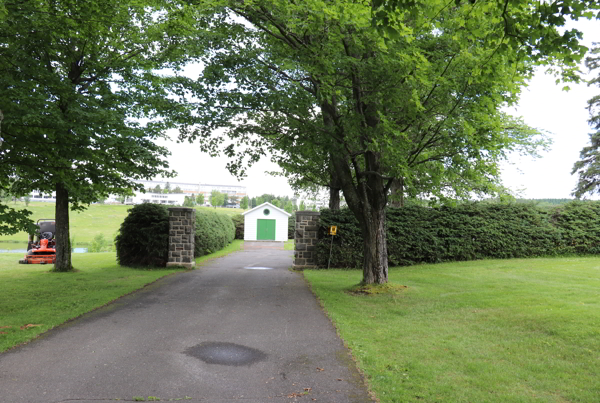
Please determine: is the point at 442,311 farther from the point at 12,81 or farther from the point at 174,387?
the point at 12,81

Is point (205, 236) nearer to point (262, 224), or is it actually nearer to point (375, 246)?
point (375, 246)

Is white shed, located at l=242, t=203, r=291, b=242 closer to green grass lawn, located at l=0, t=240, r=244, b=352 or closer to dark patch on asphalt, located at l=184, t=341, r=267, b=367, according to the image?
green grass lawn, located at l=0, t=240, r=244, b=352

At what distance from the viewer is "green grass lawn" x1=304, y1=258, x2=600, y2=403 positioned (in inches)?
180

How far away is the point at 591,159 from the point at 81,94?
3222 centimetres

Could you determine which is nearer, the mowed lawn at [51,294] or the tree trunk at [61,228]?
the mowed lawn at [51,294]

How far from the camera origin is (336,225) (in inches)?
666

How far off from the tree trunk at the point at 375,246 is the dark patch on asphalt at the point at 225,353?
589 centimetres

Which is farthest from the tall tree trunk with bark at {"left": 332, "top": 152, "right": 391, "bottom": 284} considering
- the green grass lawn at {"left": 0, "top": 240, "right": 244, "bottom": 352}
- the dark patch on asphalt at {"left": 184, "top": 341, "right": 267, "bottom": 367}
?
the green grass lawn at {"left": 0, "top": 240, "right": 244, "bottom": 352}

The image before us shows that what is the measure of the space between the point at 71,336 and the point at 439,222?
14798 millimetres

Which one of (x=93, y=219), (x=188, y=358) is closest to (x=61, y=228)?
(x=188, y=358)

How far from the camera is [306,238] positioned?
56.3 ft

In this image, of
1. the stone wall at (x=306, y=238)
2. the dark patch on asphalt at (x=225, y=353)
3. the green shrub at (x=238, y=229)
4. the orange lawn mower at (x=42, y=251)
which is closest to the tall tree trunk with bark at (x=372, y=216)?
the stone wall at (x=306, y=238)

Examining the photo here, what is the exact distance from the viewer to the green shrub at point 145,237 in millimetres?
16188

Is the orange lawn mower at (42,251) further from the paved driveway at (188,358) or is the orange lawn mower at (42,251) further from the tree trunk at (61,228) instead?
the paved driveway at (188,358)
